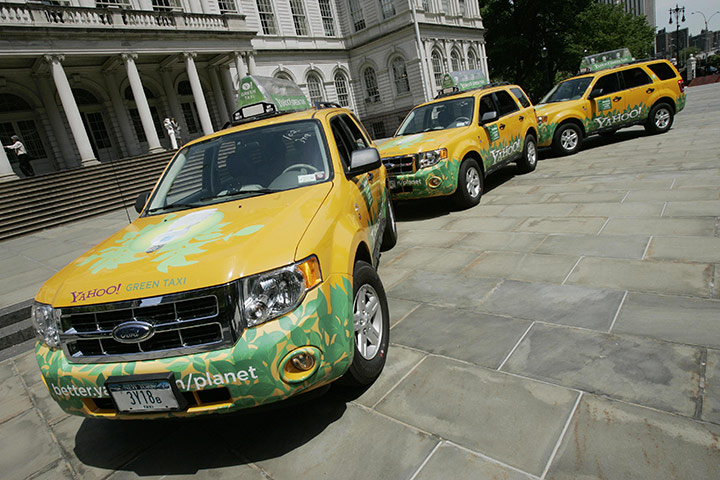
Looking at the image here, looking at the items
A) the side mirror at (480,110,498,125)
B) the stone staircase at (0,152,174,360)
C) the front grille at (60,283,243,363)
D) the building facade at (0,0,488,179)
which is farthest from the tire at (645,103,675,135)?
the building facade at (0,0,488,179)

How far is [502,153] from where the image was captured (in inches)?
332

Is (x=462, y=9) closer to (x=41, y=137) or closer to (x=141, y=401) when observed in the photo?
(x=41, y=137)

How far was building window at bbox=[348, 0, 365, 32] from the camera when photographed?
1398 inches

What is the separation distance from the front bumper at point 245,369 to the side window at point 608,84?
451 inches

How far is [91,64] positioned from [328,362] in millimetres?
26188

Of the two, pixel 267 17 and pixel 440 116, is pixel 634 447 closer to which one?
pixel 440 116

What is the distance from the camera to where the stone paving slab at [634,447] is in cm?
195

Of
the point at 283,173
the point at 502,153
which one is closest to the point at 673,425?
the point at 283,173

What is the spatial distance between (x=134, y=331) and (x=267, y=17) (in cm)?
3386

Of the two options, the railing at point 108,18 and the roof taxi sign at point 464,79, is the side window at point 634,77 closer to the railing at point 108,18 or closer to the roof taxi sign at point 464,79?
the roof taxi sign at point 464,79

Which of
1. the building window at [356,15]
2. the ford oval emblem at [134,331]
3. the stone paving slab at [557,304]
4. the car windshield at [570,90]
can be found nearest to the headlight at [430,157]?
the stone paving slab at [557,304]

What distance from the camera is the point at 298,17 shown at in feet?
109

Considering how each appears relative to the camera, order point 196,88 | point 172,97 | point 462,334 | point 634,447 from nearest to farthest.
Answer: point 634,447 → point 462,334 → point 196,88 → point 172,97

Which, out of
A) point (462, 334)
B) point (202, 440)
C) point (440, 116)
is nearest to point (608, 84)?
point (440, 116)
